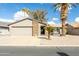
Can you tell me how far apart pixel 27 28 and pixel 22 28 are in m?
0.88

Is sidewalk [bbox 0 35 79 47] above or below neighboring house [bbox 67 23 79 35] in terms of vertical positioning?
below

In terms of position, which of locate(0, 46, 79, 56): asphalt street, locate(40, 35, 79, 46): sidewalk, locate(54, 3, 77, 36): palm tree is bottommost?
locate(40, 35, 79, 46): sidewalk

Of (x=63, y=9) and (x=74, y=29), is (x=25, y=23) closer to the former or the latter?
(x=63, y=9)

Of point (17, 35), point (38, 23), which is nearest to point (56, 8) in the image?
point (38, 23)

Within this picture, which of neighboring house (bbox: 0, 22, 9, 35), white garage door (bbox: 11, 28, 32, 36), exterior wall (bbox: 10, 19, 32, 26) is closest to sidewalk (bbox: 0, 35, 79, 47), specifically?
white garage door (bbox: 11, 28, 32, 36)

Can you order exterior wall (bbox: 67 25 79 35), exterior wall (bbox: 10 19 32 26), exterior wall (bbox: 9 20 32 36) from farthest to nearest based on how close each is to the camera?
1. exterior wall (bbox: 67 25 79 35)
2. exterior wall (bbox: 10 19 32 26)
3. exterior wall (bbox: 9 20 32 36)

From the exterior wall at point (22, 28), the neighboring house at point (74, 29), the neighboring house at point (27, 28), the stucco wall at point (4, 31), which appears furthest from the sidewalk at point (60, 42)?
the neighboring house at point (74, 29)

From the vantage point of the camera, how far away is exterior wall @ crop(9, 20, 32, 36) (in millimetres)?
39000

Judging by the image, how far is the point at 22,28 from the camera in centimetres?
3941

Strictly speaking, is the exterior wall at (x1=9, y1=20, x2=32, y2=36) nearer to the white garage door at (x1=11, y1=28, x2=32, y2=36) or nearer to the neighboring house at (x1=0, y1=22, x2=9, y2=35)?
the white garage door at (x1=11, y1=28, x2=32, y2=36)

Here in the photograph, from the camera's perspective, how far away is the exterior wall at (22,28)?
1535 inches

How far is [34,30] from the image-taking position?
39.7 metres

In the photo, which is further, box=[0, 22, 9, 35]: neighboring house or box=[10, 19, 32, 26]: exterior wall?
box=[0, 22, 9, 35]: neighboring house

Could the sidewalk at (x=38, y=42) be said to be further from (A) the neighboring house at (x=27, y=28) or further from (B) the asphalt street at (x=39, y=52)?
(B) the asphalt street at (x=39, y=52)
